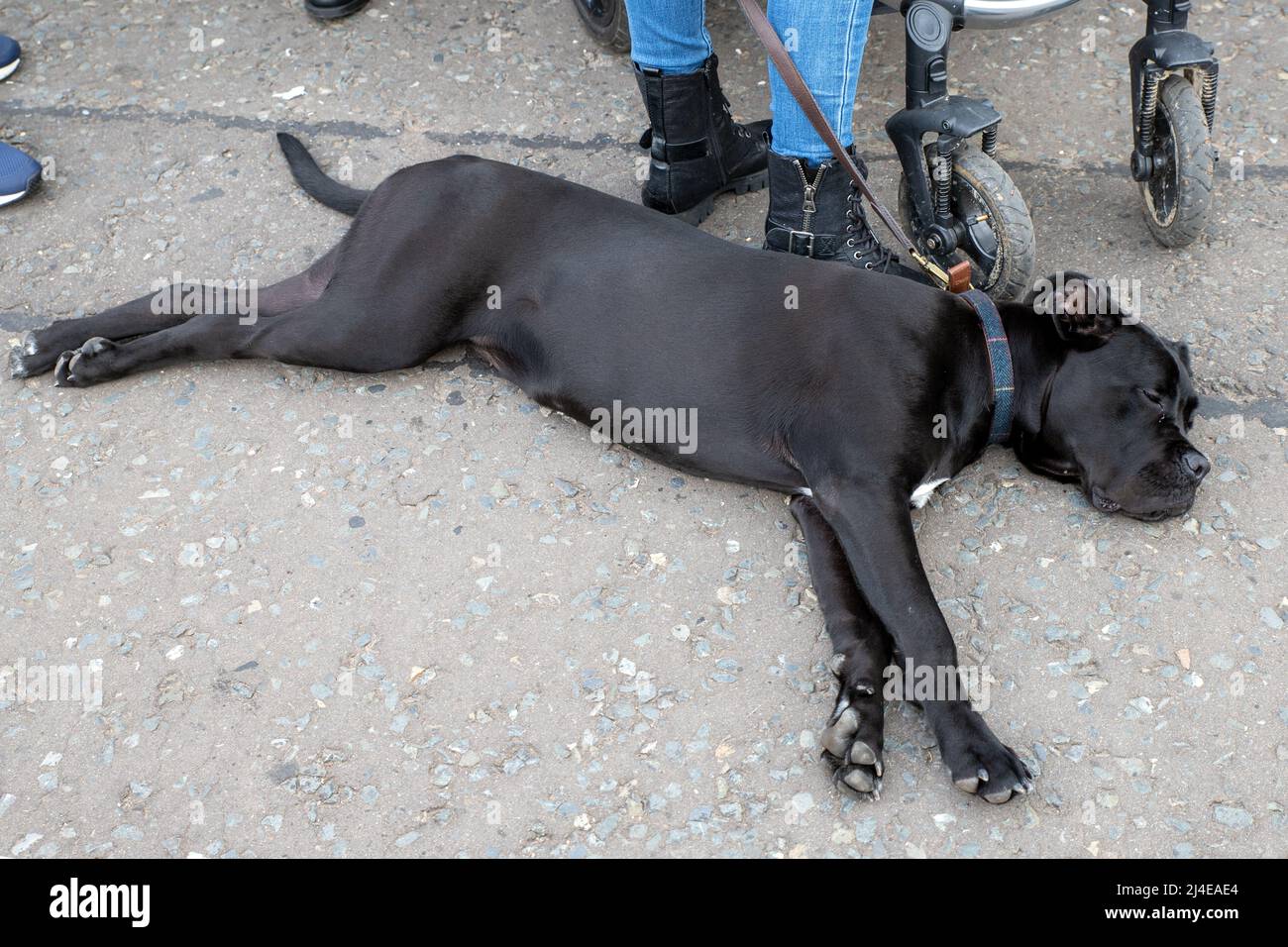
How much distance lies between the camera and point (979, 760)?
2320 mm

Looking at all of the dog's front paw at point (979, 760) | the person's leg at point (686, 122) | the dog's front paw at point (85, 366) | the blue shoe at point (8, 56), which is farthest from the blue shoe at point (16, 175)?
the dog's front paw at point (979, 760)

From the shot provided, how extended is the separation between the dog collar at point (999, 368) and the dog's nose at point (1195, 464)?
41cm

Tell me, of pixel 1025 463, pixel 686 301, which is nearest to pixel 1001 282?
pixel 1025 463

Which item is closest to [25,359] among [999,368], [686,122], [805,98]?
[686,122]

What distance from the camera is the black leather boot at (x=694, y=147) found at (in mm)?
3508

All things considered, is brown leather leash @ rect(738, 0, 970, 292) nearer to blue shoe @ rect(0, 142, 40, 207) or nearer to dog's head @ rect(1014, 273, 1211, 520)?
dog's head @ rect(1014, 273, 1211, 520)

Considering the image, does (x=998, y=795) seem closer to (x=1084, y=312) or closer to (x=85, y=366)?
(x=1084, y=312)

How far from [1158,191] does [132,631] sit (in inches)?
125

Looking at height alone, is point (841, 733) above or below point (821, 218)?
below

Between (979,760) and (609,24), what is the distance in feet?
10.7

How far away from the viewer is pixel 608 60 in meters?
4.48
